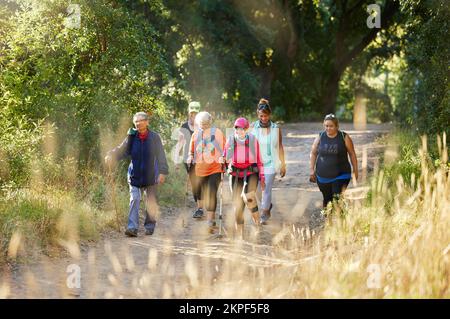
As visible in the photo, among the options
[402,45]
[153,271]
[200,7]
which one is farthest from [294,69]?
[153,271]

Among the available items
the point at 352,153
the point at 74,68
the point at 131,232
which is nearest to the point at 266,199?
the point at 352,153

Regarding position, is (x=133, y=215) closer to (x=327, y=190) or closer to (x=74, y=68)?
(x=327, y=190)

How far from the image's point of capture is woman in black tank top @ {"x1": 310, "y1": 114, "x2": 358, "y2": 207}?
10664mm

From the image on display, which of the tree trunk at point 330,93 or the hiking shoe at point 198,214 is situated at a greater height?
the tree trunk at point 330,93

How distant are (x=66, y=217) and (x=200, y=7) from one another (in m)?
18.3

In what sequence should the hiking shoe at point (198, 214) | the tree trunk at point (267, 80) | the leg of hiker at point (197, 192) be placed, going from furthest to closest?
the tree trunk at point (267, 80) → the hiking shoe at point (198, 214) → the leg of hiker at point (197, 192)

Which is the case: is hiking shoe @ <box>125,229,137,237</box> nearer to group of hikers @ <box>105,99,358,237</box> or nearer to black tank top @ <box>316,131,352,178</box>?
group of hikers @ <box>105,99,358,237</box>

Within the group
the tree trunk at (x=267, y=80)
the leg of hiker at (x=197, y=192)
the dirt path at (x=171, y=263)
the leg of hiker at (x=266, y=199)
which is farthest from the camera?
the tree trunk at (x=267, y=80)

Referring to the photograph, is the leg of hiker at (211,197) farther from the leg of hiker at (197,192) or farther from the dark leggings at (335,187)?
the dark leggings at (335,187)

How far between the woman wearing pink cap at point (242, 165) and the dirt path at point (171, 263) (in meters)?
0.54

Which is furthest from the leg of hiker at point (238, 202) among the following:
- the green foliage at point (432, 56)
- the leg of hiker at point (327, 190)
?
the green foliage at point (432, 56)

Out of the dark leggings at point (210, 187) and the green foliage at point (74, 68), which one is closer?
the dark leggings at point (210, 187)

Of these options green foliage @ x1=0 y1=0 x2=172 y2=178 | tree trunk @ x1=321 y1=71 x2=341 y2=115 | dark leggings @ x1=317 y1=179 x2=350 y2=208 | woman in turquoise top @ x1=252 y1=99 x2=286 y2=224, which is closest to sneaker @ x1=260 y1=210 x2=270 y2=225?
woman in turquoise top @ x1=252 y1=99 x2=286 y2=224

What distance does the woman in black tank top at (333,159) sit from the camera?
35.0 ft
